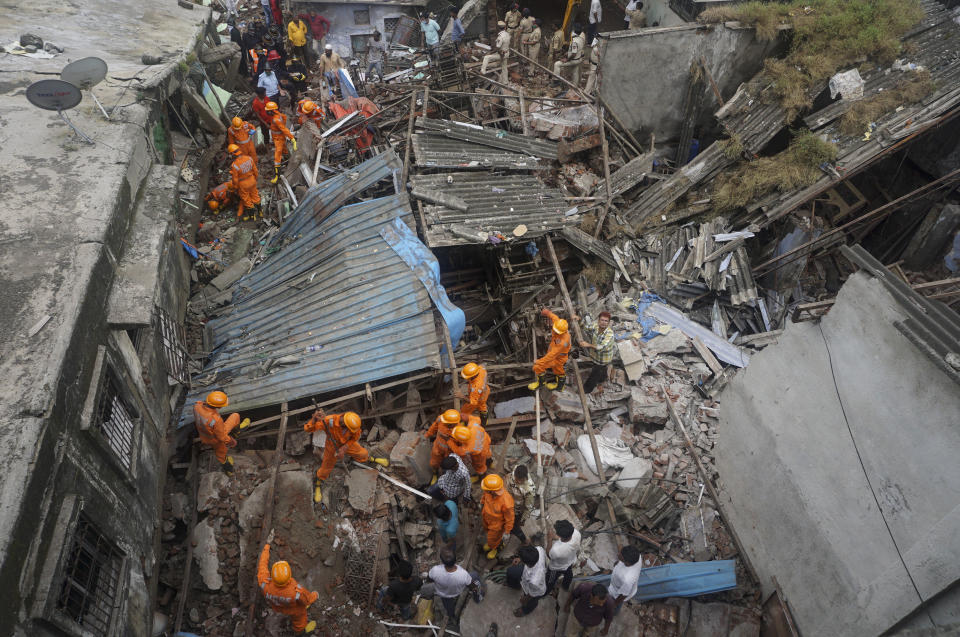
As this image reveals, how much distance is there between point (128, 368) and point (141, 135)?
4022 millimetres

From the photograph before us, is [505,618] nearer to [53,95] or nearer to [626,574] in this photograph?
[626,574]

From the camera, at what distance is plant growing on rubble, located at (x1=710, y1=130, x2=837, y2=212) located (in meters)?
10.8

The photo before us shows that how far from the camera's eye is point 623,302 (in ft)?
35.1

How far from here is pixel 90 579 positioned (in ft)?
16.1

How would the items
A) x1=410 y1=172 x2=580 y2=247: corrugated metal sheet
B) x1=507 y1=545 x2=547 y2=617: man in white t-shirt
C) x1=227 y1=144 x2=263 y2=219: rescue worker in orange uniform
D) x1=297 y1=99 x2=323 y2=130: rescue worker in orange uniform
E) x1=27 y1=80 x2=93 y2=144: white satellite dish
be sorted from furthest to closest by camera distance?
1. x1=297 y1=99 x2=323 y2=130: rescue worker in orange uniform
2. x1=227 y1=144 x2=263 y2=219: rescue worker in orange uniform
3. x1=410 y1=172 x2=580 y2=247: corrugated metal sheet
4. x1=27 y1=80 x2=93 y2=144: white satellite dish
5. x1=507 y1=545 x2=547 y2=617: man in white t-shirt

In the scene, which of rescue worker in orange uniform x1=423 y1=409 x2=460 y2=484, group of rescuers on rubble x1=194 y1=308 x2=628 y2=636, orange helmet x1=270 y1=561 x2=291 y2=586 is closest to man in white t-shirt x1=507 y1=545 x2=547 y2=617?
group of rescuers on rubble x1=194 y1=308 x2=628 y2=636

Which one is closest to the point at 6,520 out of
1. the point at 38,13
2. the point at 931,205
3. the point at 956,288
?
the point at 956,288

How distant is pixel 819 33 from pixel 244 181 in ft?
41.5

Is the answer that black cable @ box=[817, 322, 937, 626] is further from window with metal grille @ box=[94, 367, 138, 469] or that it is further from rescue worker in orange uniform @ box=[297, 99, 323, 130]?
rescue worker in orange uniform @ box=[297, 99, 323, 130]

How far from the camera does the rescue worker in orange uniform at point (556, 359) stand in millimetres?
8383

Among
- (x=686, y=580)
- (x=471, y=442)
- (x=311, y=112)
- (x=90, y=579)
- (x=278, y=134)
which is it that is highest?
(x=311, y=112)

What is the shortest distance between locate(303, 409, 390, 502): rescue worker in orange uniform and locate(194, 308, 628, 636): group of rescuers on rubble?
0.01 metres

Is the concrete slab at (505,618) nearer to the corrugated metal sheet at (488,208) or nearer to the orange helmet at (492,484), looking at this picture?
the orange helmet at (492,484)

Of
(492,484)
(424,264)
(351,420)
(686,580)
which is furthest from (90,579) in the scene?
(686,580)
